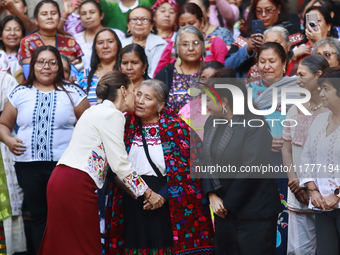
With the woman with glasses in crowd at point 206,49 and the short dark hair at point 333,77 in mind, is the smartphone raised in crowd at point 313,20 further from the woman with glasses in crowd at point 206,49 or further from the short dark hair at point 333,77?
the short dark hair at point 333,77

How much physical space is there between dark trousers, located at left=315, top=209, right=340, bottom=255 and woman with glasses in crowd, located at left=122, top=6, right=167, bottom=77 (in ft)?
9.58

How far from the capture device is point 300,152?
388 cm

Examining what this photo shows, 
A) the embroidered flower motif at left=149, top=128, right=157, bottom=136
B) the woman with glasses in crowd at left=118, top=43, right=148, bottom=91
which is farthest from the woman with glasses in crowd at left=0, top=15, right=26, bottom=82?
the embroidered flower motif at left=149, top=128, right=157, bottom=136

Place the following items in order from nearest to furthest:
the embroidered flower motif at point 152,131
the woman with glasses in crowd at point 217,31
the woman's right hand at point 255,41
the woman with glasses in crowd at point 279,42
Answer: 1. the embroidered flower motif at point 152,131
2. the woman with glasses in crowd at point 279,42
3. the woman's right hand at point 255,41
4. the woman with glasses in crowd at point 217,31

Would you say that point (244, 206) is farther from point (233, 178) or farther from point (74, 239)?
point (74, 239)

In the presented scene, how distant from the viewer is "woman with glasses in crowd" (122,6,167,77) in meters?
5.63

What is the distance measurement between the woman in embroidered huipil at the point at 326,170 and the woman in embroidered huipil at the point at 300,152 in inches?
12.0

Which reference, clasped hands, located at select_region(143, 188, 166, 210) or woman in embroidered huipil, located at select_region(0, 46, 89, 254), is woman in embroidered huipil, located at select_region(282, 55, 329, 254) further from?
woman in embroidered huipil, located at select_region(0, 46, 89, 254)

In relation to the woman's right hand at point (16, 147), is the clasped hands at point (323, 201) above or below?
below

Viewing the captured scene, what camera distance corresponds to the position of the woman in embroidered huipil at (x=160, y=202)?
367 centimetres

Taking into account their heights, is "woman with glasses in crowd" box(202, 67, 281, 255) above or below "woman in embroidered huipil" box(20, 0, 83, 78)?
below

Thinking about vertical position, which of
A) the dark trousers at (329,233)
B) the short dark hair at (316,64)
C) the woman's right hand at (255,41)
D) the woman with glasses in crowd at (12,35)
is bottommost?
the dark trousers at (329,233)

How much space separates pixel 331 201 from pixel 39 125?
2603 millimetres

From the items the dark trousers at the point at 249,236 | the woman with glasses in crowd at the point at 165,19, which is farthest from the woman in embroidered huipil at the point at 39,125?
the woman with glasses in crowd at the point at 165,19
